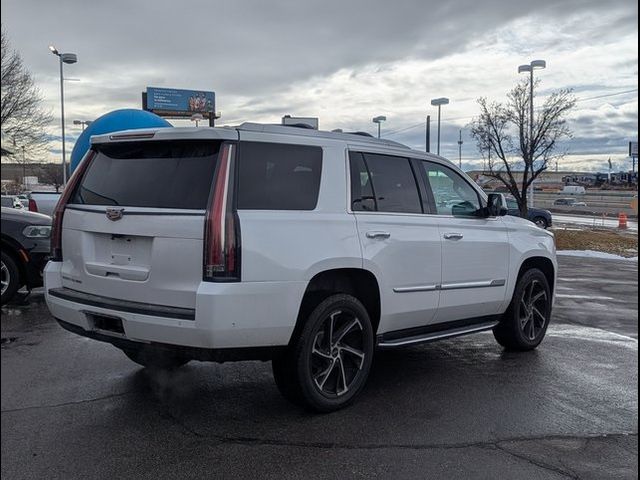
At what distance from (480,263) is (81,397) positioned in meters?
3.46

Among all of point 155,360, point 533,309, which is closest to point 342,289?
point 155,360

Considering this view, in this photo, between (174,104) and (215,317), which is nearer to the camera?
(215,317)

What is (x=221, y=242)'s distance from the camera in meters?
3.71

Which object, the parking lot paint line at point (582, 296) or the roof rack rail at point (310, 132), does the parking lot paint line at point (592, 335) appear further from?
the roof rack rail at point (310, 132)

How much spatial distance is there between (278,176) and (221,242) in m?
0.74

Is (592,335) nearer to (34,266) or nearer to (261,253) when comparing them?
(261,253)

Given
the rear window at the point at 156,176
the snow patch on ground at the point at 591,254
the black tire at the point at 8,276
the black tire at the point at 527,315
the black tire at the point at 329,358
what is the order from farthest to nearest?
the snow patch on ground at the point at 591,254 → the black tire at the point at 8,276 → the black tire at the point at 527,315 → the black tire at the point at 329,358 → the rear window at the point at 156,176

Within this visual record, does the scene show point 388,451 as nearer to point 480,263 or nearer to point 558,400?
point 558,400

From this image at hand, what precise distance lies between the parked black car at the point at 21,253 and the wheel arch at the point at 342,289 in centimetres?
501

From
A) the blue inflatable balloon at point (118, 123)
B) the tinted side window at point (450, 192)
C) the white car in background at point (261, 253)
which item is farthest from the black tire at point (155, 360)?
the blue inflatable balloon at point (118, 123)

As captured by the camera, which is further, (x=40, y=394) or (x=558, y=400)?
(x=558, y=400)

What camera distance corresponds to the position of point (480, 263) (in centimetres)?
552

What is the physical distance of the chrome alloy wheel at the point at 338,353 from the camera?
434 centimetres

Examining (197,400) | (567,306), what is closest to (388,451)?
(197,400)
